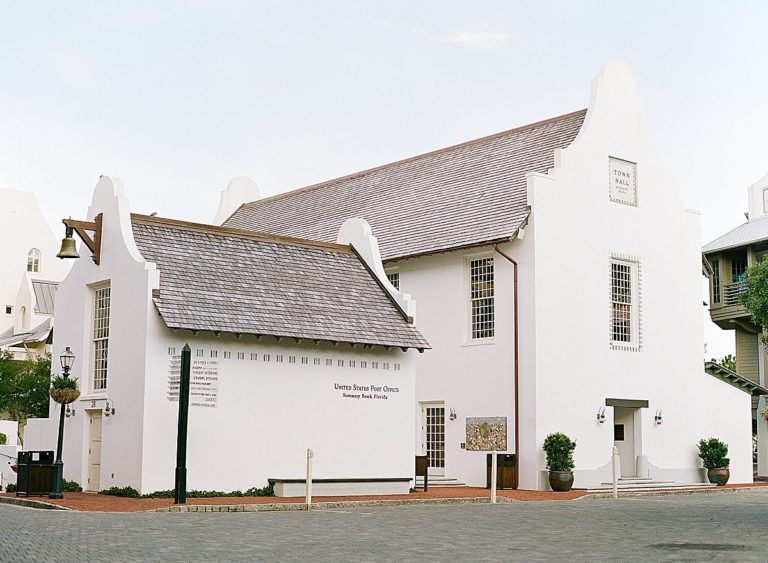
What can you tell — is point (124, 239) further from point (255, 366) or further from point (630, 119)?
point (630, 119)

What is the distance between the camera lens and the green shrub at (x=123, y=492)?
71.7 ft

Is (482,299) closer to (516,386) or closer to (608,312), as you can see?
(516,386)

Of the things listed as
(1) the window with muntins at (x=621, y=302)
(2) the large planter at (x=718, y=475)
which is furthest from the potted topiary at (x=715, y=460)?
(1) the window with muntins at (x=621, y=302)

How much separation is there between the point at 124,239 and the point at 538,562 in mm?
14352

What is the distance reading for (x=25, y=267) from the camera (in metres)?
66.8

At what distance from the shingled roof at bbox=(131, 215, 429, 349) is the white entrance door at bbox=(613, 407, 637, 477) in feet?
27.4

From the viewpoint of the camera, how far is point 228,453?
22.8 meters

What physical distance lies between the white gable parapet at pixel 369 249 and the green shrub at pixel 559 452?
16.5 feet

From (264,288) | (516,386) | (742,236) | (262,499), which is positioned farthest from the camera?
(742,236)

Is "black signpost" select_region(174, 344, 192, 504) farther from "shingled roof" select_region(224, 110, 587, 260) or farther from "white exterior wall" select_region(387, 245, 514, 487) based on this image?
"white exterior wall" select_region(387, 245, 514, 487)

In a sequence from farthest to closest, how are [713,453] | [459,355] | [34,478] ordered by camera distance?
[713,453], [459,355], [34,478]

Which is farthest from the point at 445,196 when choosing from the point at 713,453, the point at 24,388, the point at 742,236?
the point at 24,388

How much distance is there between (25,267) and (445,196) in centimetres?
4187

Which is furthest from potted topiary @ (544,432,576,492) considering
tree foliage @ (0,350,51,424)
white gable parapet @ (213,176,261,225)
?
tree foliage @ (0,350,51,424)
